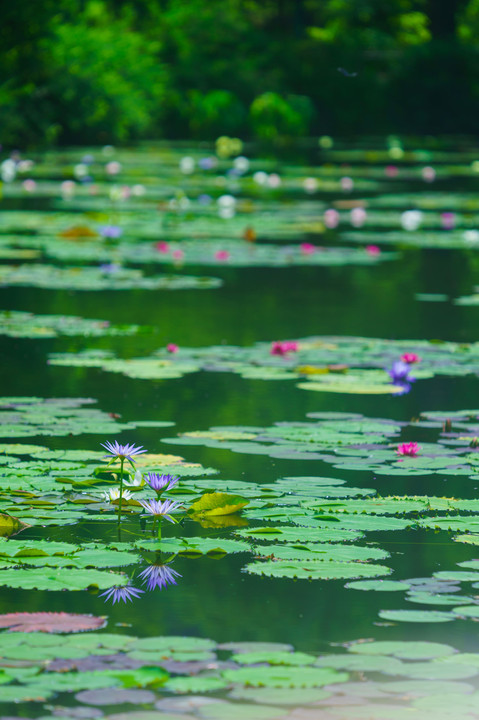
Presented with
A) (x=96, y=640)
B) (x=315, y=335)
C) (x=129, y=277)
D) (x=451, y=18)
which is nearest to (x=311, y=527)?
(x=96, y=640)

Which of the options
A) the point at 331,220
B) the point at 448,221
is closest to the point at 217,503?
the point at 331,220

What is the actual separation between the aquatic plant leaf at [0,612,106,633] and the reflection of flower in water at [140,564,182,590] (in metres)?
0.22

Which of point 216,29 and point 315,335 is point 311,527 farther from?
point 216,29

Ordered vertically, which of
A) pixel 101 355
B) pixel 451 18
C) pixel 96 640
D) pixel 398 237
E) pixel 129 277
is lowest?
pixel 96 640

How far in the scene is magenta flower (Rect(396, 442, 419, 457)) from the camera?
3.50 m

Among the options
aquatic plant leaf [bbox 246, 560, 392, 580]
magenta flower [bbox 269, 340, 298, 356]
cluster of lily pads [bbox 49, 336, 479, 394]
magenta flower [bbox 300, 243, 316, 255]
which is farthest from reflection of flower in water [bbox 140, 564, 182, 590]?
magenta flower [bbox 300, 243, 316, 255]

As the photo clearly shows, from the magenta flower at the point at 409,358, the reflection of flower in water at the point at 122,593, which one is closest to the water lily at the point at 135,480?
the reflection of flower in water at the point at 122,593

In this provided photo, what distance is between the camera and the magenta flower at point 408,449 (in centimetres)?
350

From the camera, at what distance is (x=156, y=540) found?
2793 millimetres

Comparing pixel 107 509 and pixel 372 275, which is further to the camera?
pixel 372 275

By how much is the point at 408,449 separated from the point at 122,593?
4.04 ft

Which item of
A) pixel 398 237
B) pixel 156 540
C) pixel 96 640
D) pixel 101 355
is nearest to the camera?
pixel 96 640

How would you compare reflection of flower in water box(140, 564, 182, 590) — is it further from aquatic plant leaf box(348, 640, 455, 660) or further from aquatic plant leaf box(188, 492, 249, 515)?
aquatic plant leaf box(348, 640, 455, 660)

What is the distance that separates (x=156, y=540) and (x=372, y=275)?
17.9 ft
